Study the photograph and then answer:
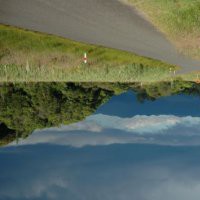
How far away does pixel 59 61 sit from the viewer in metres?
30.9

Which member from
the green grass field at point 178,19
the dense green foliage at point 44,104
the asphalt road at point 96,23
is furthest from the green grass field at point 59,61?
the green grass field at point 178,19

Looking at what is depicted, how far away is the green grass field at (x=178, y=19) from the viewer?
3553cm

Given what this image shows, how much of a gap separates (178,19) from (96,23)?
469 centimetres

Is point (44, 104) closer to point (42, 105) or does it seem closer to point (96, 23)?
point (42, 105)

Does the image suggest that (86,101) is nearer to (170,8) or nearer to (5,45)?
(5,45)

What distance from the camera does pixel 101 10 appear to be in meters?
34.3

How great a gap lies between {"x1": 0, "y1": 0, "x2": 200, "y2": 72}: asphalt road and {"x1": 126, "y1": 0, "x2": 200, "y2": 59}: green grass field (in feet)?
1.40

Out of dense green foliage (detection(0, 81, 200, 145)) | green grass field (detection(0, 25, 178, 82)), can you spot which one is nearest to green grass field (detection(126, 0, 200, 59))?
green grass field (detection(0, 25, 178, 82))

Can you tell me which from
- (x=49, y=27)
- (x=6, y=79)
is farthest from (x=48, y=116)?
(x=49, y=27)

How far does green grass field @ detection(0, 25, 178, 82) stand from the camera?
2967cm

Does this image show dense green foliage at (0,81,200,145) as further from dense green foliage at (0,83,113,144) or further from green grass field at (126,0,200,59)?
green grass field at (126,0,200,59)

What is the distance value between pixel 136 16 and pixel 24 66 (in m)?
8.13

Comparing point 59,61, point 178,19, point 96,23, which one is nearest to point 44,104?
point 59,61

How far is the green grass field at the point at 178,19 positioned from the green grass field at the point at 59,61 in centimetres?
262
